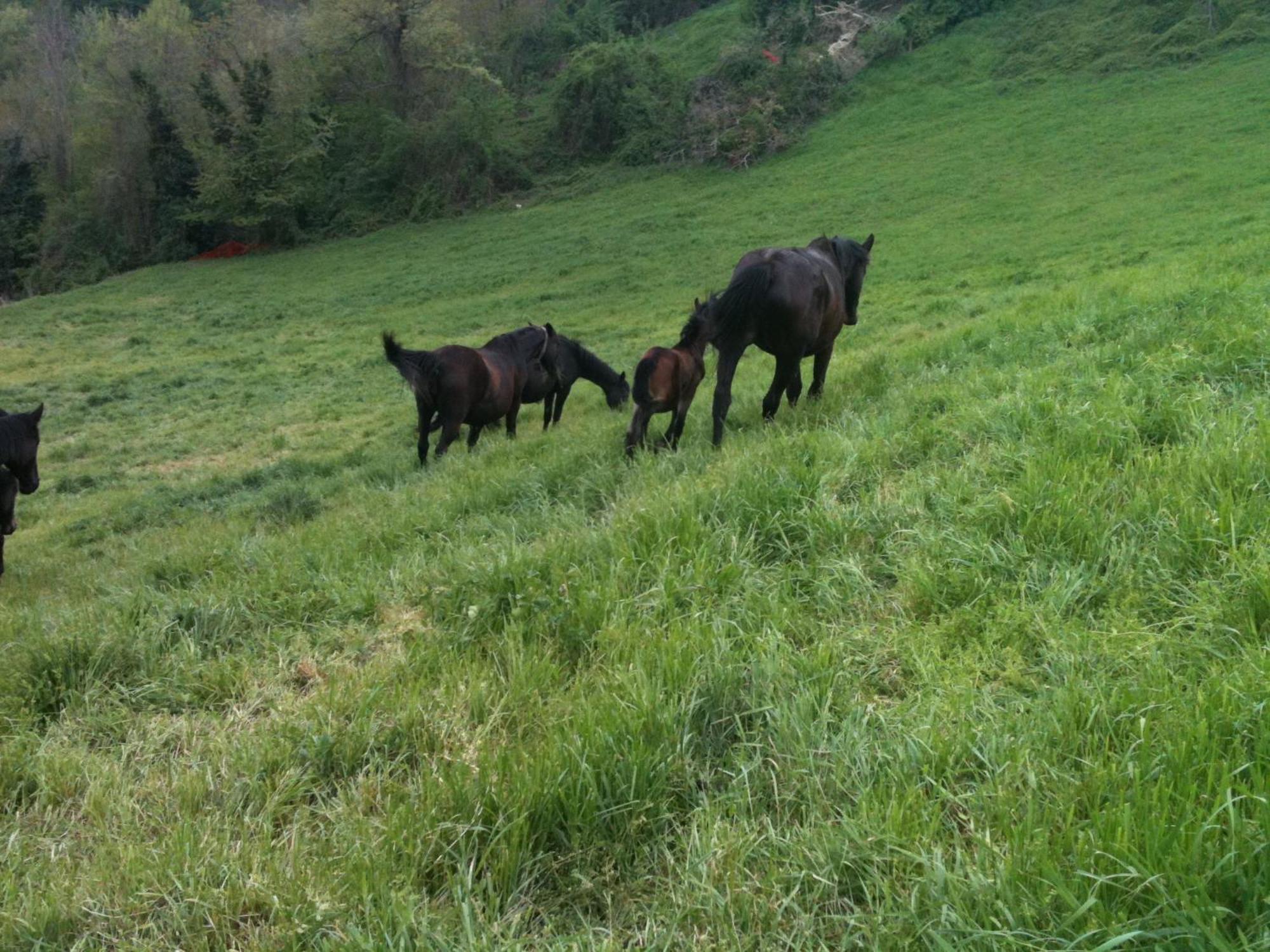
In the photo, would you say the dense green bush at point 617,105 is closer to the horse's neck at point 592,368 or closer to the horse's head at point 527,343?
the horse's neck at point 592,368

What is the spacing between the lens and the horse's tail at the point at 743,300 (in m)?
6.52

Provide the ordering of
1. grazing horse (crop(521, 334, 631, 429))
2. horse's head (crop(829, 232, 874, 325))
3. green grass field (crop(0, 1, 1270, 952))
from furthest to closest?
grazing horse (crop(521, 334, 631, 429)) < horse's head (crop(829, 232, 874, 325)) < green grass field (crop(0, 1, 1270, 952))

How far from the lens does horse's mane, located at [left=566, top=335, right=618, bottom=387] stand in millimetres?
11531

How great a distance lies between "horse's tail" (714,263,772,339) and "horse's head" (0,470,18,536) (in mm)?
6603

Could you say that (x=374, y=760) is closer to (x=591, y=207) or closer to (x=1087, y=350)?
(x=1087, y=350)

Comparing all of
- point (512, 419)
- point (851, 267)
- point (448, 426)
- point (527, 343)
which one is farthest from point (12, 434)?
point (851, 267)

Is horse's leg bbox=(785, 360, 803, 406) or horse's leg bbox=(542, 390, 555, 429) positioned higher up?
horse's leg bbox=(785, 360, 803, 406)

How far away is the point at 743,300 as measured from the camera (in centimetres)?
654

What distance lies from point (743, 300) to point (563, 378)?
5.12 m

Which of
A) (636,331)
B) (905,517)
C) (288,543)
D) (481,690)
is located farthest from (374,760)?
(636,331)

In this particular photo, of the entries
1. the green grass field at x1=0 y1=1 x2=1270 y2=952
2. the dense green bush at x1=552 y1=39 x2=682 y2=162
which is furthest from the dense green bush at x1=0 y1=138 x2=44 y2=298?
the green grass field at x1=0 y1=1 x2=1270 y2=952

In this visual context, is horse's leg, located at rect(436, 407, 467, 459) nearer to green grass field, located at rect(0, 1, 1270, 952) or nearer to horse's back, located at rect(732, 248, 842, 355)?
green grass field, located at rect(0, 1, 1270, 952)

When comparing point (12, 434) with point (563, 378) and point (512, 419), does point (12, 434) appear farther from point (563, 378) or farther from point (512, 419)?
point (563, 378)

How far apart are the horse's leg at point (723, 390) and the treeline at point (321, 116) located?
3377cm
